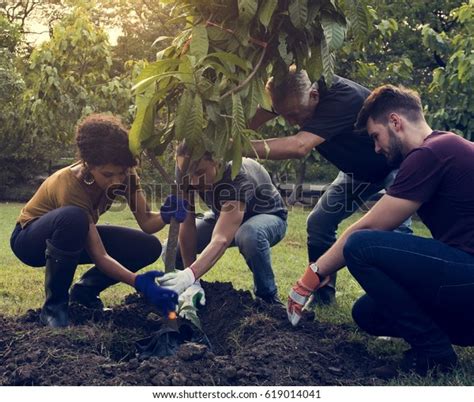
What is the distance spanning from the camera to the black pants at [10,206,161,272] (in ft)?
13.6

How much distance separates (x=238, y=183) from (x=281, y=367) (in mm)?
1524

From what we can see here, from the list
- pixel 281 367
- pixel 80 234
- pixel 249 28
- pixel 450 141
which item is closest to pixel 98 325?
pixel 80 234

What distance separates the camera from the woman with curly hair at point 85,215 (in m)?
4.04

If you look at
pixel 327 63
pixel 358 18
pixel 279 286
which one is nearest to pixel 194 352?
pixel 327 63

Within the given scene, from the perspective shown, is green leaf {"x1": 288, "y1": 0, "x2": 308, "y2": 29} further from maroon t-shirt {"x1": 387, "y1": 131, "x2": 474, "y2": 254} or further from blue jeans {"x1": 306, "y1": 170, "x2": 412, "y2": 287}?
blue jeans {"x1": 306, "y1": 170, "x2": 412, "y2": 287}

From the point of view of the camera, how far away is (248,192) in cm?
477

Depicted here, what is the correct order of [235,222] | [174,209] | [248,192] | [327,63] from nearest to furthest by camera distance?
[327,63], [174,209], [235,222], [248,192]

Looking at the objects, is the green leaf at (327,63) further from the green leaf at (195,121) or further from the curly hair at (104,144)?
the curly hair at (104,144)

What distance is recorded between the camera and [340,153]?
15.8ft

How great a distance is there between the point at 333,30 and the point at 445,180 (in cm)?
94

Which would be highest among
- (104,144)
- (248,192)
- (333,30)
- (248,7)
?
(248,7)

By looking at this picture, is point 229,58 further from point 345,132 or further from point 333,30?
point 345,132

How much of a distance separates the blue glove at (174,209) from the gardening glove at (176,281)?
304 millimetres

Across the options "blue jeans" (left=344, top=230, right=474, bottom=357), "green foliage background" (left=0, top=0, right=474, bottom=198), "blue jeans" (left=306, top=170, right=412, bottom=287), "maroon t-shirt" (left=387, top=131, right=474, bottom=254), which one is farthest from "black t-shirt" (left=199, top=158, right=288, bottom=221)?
"maroon t-shirt" (left=387, top=131, right=474, bottom=254)
